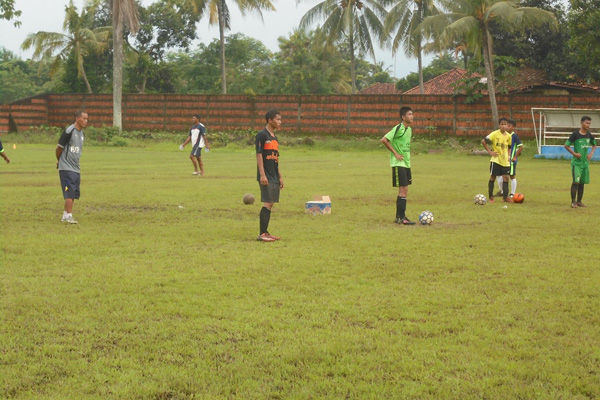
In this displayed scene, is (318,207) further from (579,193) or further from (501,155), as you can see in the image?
(579,193)

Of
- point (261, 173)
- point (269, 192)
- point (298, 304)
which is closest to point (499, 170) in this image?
point (269, 192)

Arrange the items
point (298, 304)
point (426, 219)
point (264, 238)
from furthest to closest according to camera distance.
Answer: point (426, 219)
point (264, 238)
point (298, 304)

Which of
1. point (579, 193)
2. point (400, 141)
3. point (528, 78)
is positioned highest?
point (528, 78)

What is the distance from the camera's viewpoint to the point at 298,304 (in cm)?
642

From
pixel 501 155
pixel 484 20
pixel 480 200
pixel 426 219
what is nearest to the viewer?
pixel 426 219

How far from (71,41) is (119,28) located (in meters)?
8.74

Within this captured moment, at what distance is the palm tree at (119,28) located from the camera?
39.8 meters

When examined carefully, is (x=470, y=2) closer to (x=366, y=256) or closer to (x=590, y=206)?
(x=590, y=206)

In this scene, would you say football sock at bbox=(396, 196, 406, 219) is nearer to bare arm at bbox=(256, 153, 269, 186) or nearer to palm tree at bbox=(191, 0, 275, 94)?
bare arm at bbox=(256, 153, 269, 186)

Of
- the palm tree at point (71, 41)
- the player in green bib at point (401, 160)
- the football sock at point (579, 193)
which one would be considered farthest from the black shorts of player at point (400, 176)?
the palm tree at point (71, 41)

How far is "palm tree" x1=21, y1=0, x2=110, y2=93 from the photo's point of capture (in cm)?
4659

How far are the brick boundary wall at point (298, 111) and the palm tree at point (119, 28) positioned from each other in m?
2.02

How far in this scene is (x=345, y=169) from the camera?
962 inches

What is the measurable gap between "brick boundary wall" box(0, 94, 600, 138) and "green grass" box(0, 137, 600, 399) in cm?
2460
